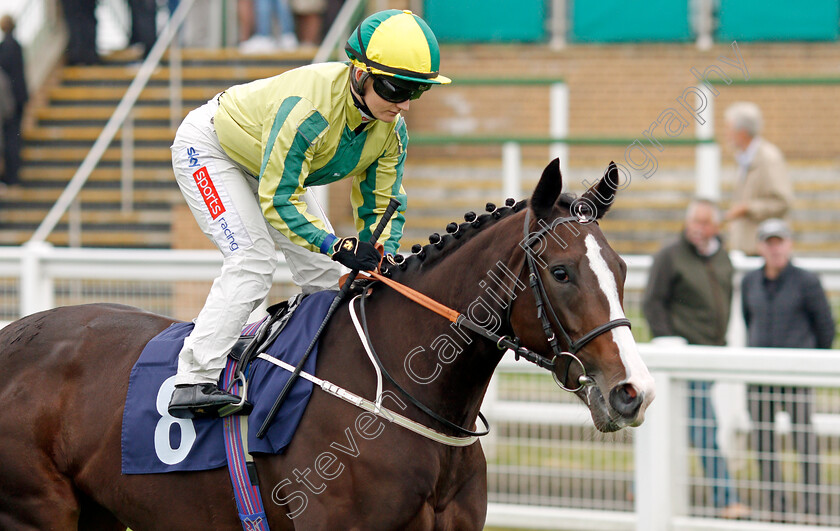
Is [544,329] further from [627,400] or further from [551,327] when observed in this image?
[627,400]

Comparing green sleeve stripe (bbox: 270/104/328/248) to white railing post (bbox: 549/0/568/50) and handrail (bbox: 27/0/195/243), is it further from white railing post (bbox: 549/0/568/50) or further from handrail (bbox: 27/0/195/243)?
white railing post (bbox: 549/0/568/50)

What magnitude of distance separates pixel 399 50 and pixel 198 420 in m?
1.34

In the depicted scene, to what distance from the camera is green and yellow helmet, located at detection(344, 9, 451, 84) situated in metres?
3.28

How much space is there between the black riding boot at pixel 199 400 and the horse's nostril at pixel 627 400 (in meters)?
1.20

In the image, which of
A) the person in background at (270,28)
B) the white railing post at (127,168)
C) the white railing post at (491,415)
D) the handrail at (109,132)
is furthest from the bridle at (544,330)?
the person in background at (270,28)

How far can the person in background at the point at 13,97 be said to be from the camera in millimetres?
10250

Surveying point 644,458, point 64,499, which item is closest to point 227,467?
point 64,499

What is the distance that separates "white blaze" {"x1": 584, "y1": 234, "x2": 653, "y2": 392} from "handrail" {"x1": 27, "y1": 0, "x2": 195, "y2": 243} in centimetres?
585

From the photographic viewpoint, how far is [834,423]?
5172mm

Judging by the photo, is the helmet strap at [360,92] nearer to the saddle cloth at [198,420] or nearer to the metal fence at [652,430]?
the saddle cloth at [198,420]

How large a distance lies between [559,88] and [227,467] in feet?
18.5

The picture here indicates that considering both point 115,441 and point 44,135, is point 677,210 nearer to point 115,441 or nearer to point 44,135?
point 44,135

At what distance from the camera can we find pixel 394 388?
327cm

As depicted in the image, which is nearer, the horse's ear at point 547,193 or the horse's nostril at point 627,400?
the horse's nostril at point 627,400
